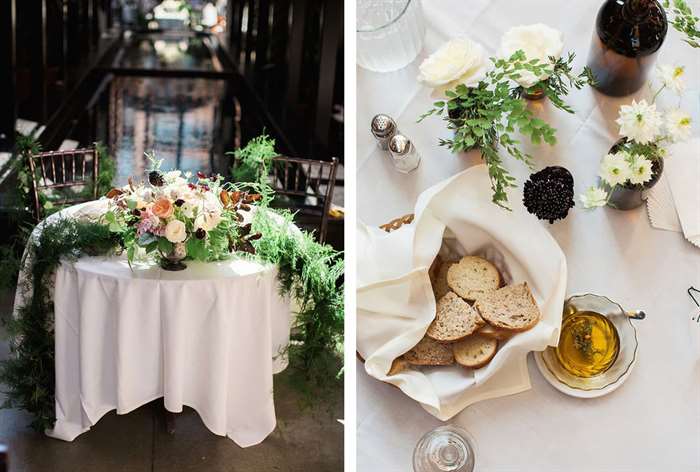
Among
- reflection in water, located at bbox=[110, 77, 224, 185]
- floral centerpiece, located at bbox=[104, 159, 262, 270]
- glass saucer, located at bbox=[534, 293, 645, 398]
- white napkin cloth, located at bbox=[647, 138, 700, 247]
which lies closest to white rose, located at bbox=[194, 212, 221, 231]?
floral centerpiece, located at bbox=[104, 159, 262, 270]

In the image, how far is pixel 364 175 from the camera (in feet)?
6.66

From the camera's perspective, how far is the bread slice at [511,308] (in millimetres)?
1828

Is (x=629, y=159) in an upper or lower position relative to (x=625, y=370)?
upper

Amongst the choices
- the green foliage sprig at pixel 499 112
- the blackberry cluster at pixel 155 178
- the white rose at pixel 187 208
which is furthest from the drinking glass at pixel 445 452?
the blackberry cluster at pixel 155 178

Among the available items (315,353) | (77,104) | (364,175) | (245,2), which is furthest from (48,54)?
(364,175)

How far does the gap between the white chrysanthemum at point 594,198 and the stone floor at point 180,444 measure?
1.56 meters

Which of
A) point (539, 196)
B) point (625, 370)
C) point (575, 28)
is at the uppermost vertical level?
point (575, 28)

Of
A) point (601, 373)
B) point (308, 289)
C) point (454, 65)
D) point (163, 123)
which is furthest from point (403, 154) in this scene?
point (163, 123)

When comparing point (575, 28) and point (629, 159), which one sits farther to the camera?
Answer: point (575, 28)

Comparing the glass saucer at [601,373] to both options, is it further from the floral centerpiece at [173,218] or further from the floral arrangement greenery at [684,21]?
the floral centerpiece at [173,218]

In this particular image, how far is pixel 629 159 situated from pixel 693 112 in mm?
346

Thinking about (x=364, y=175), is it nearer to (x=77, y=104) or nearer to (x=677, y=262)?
(x=677, y=262)

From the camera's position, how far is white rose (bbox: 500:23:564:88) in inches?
74.4

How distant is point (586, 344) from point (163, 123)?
180 inches
